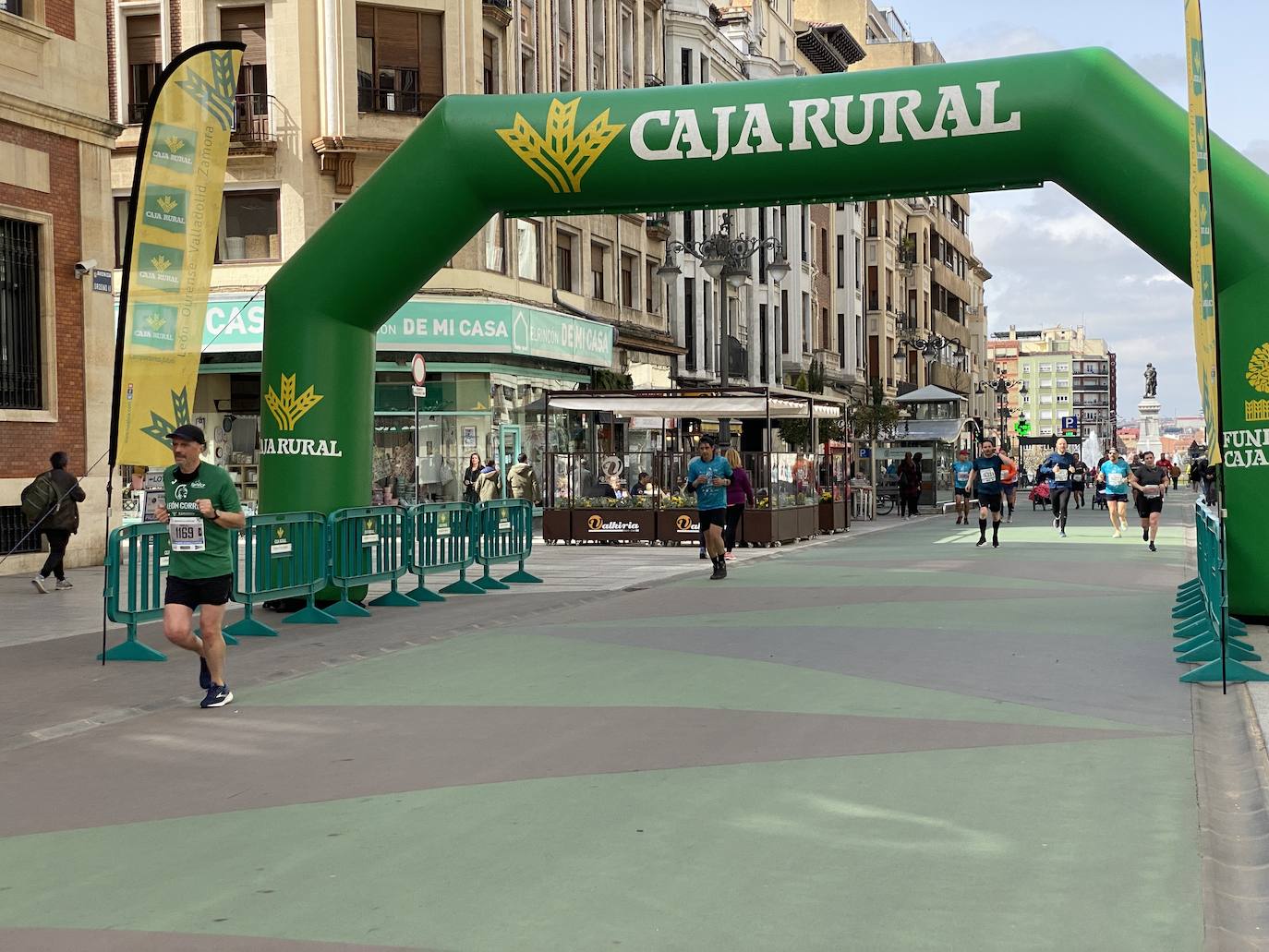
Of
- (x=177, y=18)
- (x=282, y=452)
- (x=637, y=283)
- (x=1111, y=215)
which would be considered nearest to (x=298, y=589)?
(x=282, y=452)

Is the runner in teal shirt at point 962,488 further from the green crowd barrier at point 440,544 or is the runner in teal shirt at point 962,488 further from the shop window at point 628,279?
the green crowd barrier at point 440,544

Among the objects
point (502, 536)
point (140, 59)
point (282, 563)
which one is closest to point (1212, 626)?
point (282, 563)

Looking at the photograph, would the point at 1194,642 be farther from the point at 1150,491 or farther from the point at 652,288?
the point at 652,288

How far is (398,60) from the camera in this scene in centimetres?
3244

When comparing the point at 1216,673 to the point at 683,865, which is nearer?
the point at 683,865

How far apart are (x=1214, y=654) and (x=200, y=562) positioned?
6.91m

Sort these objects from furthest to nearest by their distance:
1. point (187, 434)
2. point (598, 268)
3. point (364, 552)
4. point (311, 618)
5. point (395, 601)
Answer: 1. point (598, 268)
2. point (395, 601)
3. point (364, 552)
4. point (311, 618)
5. point (187, 434)

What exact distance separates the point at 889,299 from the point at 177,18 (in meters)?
49.3

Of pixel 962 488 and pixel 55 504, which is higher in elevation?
pixel 55 504

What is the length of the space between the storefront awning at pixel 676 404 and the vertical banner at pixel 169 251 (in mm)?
14284

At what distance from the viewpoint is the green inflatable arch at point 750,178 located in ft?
42.8

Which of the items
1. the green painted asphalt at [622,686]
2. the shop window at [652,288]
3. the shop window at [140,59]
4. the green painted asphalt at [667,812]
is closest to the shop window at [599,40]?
the shop window at [652,288]

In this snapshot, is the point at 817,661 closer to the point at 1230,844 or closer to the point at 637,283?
the point at 1230,844

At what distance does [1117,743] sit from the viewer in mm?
8141
